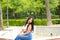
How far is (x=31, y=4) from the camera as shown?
44.0 m

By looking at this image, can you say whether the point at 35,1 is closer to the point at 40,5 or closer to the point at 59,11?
the point at 40,5

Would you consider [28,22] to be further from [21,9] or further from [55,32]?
[21,9]

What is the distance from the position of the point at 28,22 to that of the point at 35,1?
37083 mm

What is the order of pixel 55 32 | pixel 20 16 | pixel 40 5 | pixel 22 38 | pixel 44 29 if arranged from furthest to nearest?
pixel 20 16, pixel 40 5, pixel 44 29, pixel 55 32, pixel 22 38

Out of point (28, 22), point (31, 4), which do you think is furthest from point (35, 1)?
point (28, 22)

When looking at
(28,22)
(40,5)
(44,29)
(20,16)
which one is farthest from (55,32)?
(20,16)

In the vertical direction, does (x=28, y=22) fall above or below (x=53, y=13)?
above

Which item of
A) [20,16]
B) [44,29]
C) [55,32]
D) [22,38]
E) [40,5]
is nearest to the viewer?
[22,38]

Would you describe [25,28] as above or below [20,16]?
above

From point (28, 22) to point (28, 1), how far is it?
124 ft

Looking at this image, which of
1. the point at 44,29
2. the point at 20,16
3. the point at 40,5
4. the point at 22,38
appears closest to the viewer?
the point at 22,38

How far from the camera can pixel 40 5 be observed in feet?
141

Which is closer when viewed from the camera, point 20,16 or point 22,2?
point 22,2

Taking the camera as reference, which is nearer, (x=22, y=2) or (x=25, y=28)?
(x=25, y=28)
